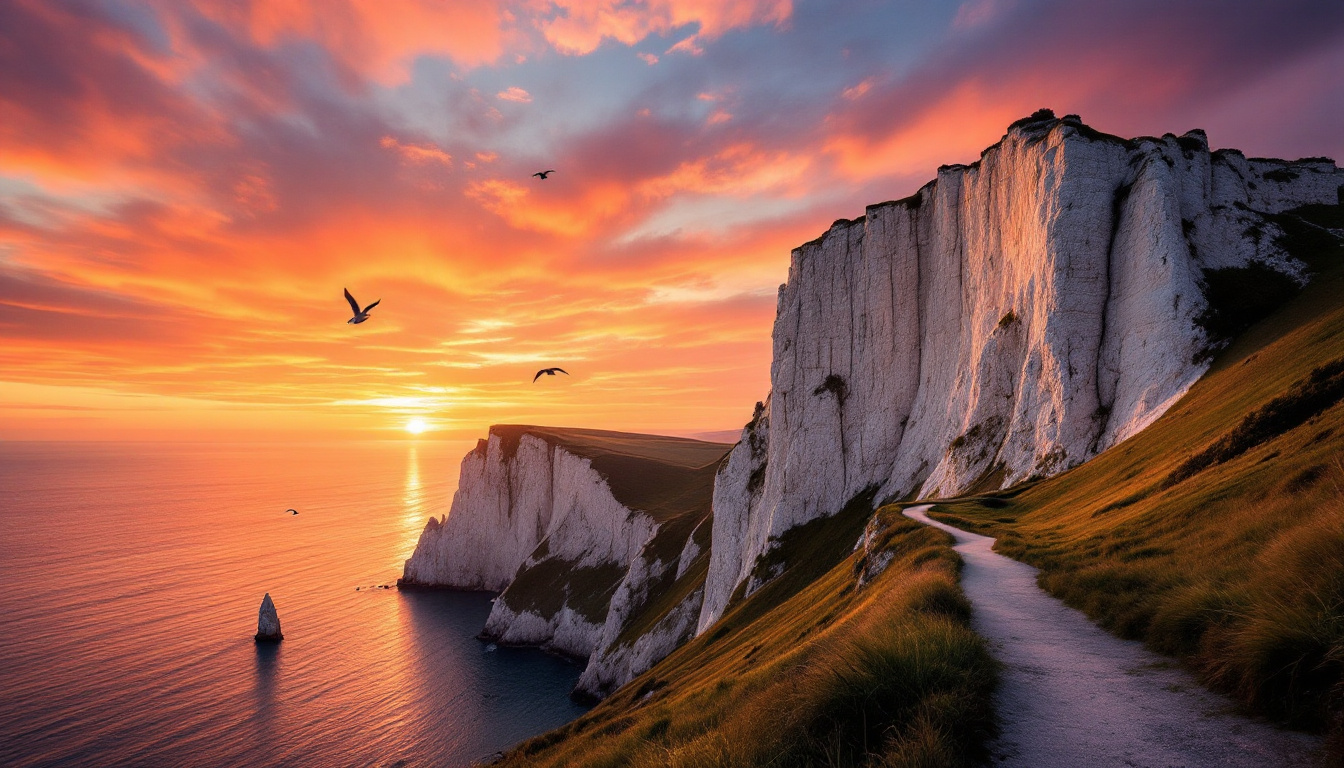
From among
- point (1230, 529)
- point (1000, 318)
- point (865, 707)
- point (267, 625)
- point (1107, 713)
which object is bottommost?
point (267, 625)

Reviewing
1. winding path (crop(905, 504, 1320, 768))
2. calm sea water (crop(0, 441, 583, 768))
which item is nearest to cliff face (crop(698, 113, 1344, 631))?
winding path (crop(905, 504, 1320, 768))

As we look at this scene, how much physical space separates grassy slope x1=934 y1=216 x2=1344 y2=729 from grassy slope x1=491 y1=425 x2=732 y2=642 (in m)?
54.6

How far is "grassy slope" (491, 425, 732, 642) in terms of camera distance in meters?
79.6

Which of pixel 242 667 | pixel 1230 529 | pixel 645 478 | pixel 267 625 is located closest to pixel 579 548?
pixel 645 478

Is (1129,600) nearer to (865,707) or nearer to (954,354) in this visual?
(865,707)

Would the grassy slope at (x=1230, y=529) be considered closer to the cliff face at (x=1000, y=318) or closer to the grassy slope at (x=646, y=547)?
the cliff face at (x=1000, y=318)

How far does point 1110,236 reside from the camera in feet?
138

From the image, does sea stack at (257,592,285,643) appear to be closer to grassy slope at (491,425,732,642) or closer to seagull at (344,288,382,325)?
grassy slope at (491,425,732,642)

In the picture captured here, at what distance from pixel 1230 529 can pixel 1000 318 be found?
41526 millimetres

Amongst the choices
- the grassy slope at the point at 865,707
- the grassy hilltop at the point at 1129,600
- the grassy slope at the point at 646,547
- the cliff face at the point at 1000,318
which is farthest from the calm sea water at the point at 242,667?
the grassy slope at the point at 865,707

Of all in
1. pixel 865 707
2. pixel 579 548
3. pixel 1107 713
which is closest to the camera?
pixel 865 707

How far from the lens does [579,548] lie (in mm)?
106500

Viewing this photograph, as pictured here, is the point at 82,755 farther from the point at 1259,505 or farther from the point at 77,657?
the point at 1259,505

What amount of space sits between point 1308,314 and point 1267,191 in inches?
1034
